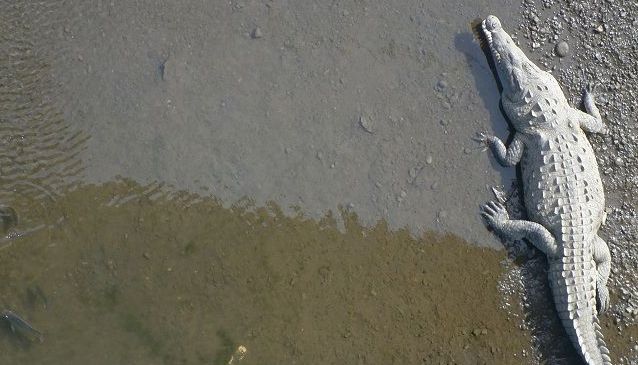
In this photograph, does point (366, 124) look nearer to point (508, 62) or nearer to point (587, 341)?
point (508, 62)

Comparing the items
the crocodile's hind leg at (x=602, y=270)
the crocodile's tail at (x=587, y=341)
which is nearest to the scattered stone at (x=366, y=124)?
the crocodile's hind leg at (x=602, y=270)

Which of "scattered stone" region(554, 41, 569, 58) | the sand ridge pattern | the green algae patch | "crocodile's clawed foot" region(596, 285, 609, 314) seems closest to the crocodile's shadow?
the green algae patch

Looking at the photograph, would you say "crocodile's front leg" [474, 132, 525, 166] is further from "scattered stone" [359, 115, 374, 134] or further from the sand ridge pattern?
the sand ridge pattern

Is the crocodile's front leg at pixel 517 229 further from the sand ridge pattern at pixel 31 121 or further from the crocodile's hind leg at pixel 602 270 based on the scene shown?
the sand ridge pattern at pixel 31 121

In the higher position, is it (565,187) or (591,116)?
(591,116)

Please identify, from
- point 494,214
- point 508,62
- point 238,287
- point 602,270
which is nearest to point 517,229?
point 494,214

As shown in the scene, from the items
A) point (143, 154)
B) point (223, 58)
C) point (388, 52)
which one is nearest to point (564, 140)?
point (388, 52)

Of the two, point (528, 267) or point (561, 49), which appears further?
point (561, 49)
